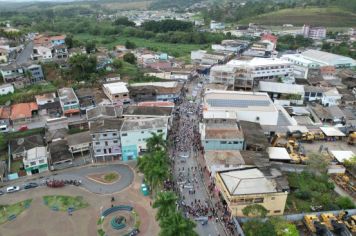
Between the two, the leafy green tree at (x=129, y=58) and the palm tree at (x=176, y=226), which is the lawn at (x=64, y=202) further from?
the leafy green tree at (x=129, y=58)

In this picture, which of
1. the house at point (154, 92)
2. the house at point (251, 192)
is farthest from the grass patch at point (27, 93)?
the house at point (251, 192)

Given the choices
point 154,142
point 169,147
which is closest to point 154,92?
point 169,147

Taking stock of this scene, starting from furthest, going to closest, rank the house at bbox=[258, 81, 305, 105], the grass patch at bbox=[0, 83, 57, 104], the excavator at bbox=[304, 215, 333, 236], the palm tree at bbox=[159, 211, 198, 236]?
1. the house at bbox=[258, 81, 305, 105]
2. the grass patch at bbox=[0, 83, 57, 104]
3. the excavator at bbox=[304, 215, 333, 236]
4. the palm tree at bbox=[159, 211, 198, 236]

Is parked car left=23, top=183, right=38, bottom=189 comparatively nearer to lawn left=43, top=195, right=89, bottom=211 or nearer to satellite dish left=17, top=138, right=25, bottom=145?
A: lawn left=43, top=195, right=89, bottom=211

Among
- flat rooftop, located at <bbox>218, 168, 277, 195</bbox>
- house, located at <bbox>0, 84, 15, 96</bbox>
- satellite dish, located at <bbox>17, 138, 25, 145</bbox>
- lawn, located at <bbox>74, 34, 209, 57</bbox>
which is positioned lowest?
satellite dish, located at <bbox>17, 138, 25, 145</bbox>

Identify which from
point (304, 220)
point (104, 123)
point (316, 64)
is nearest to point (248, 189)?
point (304, 220)

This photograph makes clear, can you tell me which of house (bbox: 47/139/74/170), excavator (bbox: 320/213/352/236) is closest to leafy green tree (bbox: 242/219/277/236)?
excavator (bbox: 320/213/352/236)

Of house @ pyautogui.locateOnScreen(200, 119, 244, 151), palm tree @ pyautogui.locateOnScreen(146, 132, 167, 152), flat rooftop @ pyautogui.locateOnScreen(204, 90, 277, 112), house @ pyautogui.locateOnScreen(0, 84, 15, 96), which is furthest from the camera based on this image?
house @ pyautogui.locateOnScreen(0, 84, 15, 96)

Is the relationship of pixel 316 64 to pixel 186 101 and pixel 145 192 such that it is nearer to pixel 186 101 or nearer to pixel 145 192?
pixel 186 101
